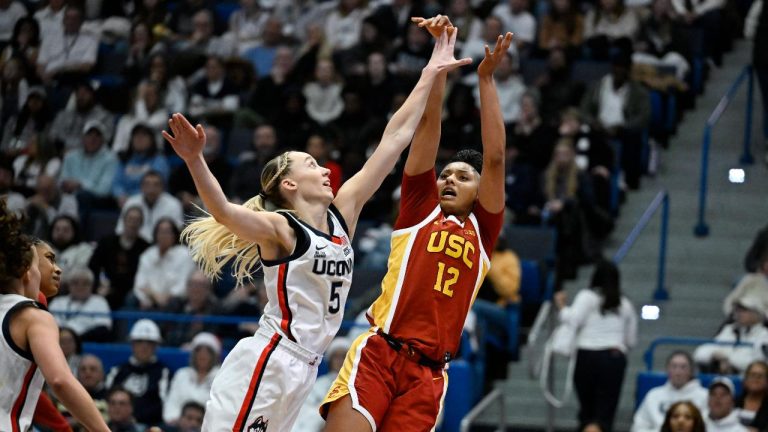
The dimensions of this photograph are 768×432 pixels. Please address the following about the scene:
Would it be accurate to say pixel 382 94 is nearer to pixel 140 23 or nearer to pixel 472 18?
pixel 472 18

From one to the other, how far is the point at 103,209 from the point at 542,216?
478 cm

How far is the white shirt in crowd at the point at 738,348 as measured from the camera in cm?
1198

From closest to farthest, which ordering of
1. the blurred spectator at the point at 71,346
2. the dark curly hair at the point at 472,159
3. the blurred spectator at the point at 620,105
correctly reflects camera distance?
the dark curly hair at the point at 472,159 → the blurred spectator at the point at 71,346 → the blurred spectator at the point at 620,105

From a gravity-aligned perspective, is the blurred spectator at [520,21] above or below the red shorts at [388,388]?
above

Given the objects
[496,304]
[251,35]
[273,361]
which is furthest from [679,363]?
[251,35]

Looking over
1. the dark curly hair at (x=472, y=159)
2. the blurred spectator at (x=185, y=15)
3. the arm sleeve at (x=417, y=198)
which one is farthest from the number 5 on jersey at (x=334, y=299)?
the blurred spectator at (x=185, y=15)

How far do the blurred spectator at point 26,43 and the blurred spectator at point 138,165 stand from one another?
2.88 meters

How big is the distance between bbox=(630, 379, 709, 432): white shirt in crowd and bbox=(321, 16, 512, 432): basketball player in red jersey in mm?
4641

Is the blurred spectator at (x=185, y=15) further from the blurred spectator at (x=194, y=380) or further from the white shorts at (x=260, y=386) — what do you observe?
the white shorts at (x=260, y=386)

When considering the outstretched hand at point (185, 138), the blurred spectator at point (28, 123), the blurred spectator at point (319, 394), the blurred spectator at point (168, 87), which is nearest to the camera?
the outstretched hand at point (185, 138)

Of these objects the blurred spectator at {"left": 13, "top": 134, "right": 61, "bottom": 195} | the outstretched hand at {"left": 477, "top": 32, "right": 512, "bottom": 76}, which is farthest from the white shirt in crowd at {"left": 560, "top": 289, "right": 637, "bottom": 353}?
the blurred spectator at {"left": 13, "top": 134, "right": 61, "bottom": 195}

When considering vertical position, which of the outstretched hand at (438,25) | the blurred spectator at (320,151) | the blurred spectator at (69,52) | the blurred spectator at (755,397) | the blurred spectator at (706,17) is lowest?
the blurred spectator at (755,397)

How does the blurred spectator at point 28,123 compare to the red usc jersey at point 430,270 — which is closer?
the red usc jersey at point 430,270

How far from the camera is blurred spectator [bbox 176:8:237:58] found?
17.3 meters
